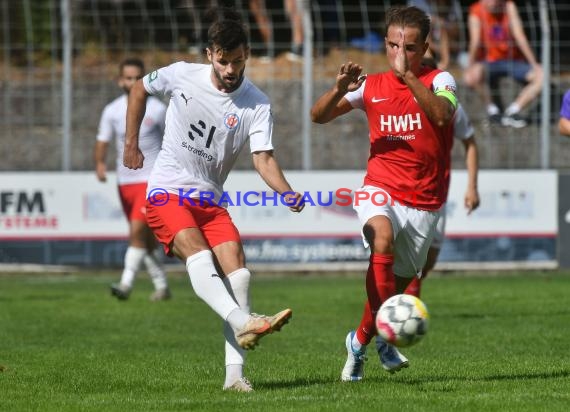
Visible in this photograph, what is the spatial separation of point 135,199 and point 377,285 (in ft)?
22.8

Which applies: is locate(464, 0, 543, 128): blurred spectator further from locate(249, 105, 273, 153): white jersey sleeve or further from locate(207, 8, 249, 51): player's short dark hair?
locate(207, 8, 249, 51): player's short dark hair

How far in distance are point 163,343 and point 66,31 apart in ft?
27.7

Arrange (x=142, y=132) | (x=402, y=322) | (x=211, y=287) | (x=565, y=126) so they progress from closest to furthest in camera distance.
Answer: (x=402, y=322)
(x=211, y=287)
(x=565, y=126)
(x=142, y=132)

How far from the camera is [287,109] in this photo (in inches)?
746

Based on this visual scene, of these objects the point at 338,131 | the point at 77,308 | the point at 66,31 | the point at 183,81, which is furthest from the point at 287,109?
the point at 183,81

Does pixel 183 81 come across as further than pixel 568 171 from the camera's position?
No

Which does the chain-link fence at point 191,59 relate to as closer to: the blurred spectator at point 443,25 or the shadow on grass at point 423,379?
the blurred spectator at point 443,25

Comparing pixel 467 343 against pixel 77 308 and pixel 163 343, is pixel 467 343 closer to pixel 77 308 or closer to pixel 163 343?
pixel 163 343

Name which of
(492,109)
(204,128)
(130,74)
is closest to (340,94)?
(204,128)

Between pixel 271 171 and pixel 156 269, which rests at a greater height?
pixel 271 171

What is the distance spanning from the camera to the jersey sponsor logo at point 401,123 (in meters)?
8.09

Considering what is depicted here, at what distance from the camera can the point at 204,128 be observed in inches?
309

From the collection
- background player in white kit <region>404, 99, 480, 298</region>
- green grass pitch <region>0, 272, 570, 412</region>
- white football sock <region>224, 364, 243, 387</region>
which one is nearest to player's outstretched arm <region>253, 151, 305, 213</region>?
white football sock <region>224, 364, 243, 387</region>

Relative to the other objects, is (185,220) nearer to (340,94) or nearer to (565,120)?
(340,94)
